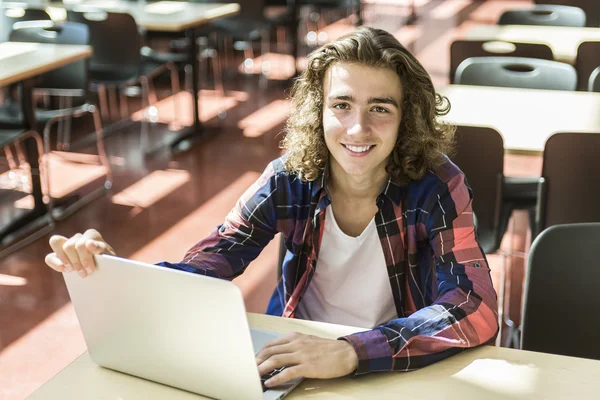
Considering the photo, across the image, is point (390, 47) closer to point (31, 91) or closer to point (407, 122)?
point (407, 122)

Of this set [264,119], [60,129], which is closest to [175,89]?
[264,119]

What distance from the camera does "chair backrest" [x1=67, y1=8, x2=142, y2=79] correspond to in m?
4.90

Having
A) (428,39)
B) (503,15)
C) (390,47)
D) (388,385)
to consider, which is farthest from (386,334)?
(428,39)

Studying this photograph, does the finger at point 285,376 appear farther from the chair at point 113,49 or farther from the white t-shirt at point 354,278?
the chair at point 113,49

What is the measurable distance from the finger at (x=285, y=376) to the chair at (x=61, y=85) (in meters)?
2.96

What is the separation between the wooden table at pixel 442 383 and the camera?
4.20 ft

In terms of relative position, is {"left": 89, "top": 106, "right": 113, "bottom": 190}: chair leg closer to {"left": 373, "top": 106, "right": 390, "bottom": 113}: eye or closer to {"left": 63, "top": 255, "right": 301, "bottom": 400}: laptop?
{"left": 373, "top": 106, "right": 390, "bottom": 113}: eye

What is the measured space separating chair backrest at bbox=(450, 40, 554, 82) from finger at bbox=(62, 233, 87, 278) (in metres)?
2.81

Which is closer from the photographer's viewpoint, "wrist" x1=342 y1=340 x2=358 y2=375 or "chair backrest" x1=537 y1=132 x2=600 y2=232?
"wrist" x1=342 y1=340 x2=358 y2=375

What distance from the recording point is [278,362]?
1.32 metres

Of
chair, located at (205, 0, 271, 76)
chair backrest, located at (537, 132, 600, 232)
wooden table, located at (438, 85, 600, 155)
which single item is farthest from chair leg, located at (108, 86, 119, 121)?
chair backrest, located at (537, 132, 600, 232)

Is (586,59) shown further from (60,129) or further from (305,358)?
(60,129)

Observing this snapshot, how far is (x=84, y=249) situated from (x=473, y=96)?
2.29 m

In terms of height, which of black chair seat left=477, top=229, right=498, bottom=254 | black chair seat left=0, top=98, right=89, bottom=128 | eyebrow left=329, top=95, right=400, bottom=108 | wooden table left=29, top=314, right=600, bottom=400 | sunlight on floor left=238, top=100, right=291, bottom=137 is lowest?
sunlight on floor left=238, top=100, right=291, bottom=137
